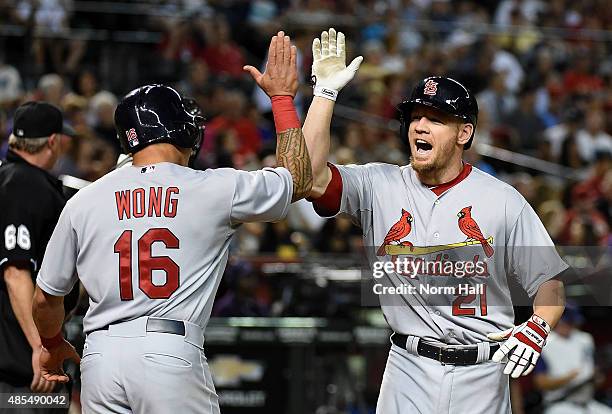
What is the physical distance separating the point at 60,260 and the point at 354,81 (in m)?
9.85

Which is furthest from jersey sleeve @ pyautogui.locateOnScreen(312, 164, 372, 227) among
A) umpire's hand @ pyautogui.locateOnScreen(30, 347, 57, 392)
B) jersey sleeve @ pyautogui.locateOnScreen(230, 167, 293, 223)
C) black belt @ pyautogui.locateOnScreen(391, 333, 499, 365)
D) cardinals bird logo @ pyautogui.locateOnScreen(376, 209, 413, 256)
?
umpire's hand @ pyautogui.locateOnScreen(30, 347, 57, 392)

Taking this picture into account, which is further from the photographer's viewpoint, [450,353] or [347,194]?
[347,194]

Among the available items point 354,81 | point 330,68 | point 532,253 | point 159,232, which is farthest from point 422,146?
point 354,81

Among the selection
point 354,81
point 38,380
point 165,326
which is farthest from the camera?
point 354,81

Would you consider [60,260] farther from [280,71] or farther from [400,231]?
[400,231]

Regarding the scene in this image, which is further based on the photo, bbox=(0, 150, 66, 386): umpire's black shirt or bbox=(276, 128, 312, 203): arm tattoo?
bbox=(0, 150, 66, 386): umpire's black shirt

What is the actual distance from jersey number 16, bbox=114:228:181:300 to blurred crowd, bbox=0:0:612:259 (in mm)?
4895

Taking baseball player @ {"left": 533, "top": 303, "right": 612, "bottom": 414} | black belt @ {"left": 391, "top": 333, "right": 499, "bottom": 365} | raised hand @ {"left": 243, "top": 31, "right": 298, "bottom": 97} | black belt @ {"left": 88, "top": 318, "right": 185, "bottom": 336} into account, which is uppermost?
raised hand @ {"left": 243, "top": 31, "right": 298, "bottom": 97}

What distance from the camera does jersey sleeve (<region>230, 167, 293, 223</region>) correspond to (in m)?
4.20

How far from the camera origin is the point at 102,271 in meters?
4.20

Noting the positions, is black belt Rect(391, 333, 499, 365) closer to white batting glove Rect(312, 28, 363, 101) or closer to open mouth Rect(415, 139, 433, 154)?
open mouth Rect(415, 139, 433, 154)

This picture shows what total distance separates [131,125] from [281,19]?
32.8 ft

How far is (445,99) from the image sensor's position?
4879 millimetres

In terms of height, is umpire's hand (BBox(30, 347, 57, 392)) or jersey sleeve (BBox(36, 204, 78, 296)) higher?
jersey sleeve (BBox(36, 204, 78, 296))
